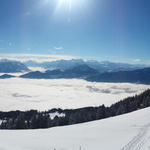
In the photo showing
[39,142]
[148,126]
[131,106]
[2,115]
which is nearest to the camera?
[39,142]

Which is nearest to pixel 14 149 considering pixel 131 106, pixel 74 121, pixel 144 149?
pixel 144 149

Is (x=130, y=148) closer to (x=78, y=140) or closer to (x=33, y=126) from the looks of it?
(x=78, y=140)

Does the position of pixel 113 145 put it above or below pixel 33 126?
above

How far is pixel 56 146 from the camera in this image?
12.5 metres

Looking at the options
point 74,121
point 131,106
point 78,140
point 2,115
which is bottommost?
point 2,115

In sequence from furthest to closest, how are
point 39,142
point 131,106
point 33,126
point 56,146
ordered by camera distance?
point 131,106 → point 33,126 → point 39,142 → point 56,146

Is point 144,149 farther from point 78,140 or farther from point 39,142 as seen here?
point 39,142

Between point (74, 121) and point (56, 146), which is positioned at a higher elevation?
point (56, 146)

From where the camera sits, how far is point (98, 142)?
13586 millimetres

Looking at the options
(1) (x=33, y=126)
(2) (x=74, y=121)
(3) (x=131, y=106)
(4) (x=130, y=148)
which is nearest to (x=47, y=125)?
(1) (x=33, y=126)

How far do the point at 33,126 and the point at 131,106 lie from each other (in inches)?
1347

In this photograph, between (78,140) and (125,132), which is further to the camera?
(125,132)

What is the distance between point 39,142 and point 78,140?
11.3ft

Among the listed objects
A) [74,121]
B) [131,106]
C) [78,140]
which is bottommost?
[74,121]
